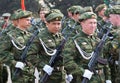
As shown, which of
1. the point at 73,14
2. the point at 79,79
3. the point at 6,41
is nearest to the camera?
the point at 79,79

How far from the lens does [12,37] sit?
739cm

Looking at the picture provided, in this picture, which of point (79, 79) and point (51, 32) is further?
point (51, 32)

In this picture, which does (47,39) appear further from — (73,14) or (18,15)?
(73,14)

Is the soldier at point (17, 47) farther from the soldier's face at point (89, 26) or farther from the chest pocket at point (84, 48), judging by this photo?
the soldier's face at point (89, 26)

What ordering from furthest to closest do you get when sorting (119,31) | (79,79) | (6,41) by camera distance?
(6,41) → (119,31) → (79,79)

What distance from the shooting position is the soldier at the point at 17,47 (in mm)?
7078

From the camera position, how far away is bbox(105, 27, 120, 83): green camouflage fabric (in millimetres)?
6760

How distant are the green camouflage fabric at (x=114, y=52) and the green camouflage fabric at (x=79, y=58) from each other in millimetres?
497

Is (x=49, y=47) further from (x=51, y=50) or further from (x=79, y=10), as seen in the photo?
(x=79, y=10)

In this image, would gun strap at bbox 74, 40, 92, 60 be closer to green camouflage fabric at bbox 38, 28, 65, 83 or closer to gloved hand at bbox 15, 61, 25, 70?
green camouflage fabric at bbox 38, 28, 65, 83

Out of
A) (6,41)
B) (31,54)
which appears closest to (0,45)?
(6,41)

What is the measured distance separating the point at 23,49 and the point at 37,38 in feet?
1.20

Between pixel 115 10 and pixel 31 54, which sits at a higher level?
pixel 115 10

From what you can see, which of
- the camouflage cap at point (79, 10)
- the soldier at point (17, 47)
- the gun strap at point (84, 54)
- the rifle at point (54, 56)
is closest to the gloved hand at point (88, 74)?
the gun strap at point (84, 54)
